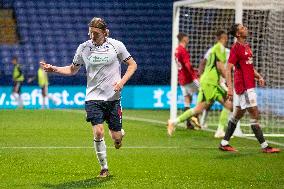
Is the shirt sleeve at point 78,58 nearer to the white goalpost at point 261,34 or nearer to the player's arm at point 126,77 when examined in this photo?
the player's arm at point 126,77

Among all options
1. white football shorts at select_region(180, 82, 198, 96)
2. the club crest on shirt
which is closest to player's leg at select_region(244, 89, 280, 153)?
the club crest on shirt

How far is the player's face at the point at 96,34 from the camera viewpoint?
9.83m

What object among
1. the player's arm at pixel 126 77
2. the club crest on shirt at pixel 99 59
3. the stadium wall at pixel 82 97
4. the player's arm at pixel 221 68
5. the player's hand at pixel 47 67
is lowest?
the stadium wall at pixel 82 97

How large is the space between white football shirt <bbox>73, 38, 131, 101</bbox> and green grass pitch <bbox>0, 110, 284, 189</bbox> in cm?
97

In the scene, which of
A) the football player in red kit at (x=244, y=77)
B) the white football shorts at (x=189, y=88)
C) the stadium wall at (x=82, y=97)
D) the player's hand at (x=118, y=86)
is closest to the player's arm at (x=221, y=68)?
the white football shorts at (x=189, y=88)

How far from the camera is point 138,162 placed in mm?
11617

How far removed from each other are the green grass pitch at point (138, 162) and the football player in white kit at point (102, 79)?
0.58m

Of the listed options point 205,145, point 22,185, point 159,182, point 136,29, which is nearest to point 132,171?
point 159,182

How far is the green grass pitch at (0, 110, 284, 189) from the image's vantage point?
9453mm

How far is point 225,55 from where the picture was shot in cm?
1658

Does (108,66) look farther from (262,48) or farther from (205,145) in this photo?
(262,48)

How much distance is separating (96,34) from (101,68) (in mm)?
416

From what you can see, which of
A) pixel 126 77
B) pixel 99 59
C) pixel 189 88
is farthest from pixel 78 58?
pixel 189 88

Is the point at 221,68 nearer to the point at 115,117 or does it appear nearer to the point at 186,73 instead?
the point at 186,73
